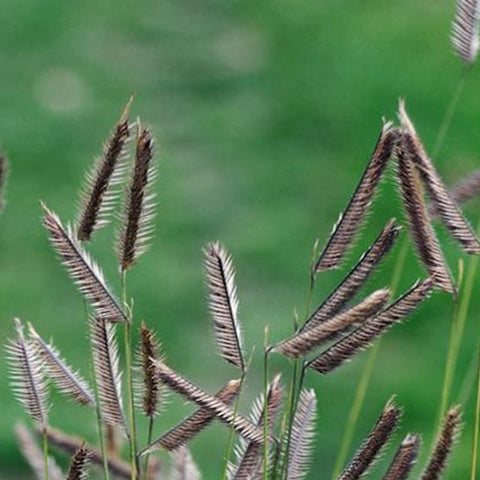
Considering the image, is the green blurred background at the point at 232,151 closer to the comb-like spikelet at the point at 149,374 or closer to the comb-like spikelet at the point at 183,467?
the comb-like spikelet at the point at 183,467

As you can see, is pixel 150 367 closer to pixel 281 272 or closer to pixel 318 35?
pixel 281 272

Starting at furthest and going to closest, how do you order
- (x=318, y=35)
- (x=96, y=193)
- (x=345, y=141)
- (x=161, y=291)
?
(x=318, y=35) → (x=345, y=141) → (x=161, y=291) → (x=96, y=193)

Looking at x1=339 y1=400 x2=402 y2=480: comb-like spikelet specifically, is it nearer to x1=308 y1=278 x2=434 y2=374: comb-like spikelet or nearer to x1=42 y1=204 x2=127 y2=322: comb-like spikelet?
x1=308 y1=278 x2=434 y2=374: comb-like spikelet

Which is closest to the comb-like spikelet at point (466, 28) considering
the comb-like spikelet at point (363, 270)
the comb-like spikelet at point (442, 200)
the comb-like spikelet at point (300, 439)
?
the comb-like spikelet at point (442, 200)

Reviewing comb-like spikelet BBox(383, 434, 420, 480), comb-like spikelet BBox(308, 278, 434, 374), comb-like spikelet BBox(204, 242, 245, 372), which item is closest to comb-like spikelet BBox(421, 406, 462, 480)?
comb-like spikelet BBox(383, 434, 420, 480)

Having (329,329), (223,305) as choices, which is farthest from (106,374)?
(329,329)

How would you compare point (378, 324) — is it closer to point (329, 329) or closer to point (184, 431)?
point (329, 329)

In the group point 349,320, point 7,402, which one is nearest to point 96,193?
point 349,320
